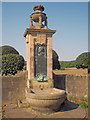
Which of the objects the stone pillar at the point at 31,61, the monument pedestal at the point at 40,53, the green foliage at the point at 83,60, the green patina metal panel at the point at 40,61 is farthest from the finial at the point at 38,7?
the green foliage at the point at 83,60

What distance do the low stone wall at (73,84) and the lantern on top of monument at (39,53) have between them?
1561mm

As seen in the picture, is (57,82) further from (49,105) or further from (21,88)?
(49,105)

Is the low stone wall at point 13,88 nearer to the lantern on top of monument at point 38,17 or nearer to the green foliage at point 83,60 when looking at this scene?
the lantern on top of monument at point 38,17

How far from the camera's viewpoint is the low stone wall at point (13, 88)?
10477 mm

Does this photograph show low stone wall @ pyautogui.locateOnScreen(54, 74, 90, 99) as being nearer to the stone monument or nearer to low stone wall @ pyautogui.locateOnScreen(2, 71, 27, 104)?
the stone monument

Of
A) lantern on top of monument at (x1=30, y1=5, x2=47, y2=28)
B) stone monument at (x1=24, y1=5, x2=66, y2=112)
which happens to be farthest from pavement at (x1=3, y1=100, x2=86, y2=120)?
lantern on top of monument at (x1=30, y1=5, x2=47, y2=28)

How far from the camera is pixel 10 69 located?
13547mm

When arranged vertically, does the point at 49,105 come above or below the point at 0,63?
below

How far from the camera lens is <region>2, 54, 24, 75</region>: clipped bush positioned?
1346cm

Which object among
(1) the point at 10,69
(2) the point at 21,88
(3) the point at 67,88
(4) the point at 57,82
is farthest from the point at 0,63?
(3) the point at 67,88

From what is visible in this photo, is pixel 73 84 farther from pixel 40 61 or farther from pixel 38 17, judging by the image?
pixel 38 17

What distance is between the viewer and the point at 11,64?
1365 centimetres

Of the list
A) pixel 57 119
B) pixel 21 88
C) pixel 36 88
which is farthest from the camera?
pixel 21 88

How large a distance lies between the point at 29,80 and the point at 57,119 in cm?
357
